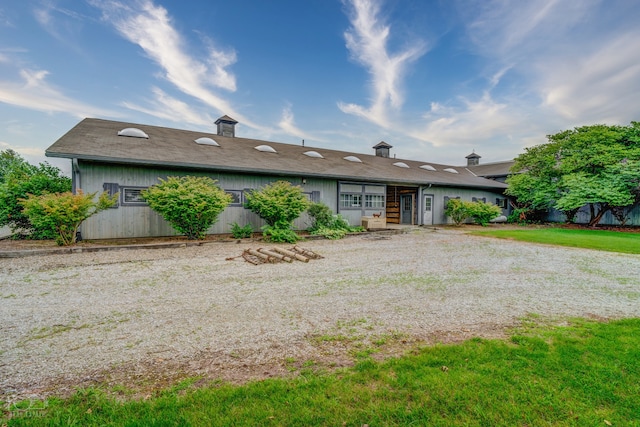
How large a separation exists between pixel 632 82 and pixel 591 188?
515 cm

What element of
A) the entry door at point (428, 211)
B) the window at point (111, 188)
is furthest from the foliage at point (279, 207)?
the entry door at point (428, 211)

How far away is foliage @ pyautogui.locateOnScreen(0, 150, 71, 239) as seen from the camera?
846cm

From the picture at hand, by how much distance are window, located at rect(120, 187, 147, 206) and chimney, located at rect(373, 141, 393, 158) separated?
15.7 m

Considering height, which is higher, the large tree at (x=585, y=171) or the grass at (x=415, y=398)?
the large tree at (x=585, y=171)

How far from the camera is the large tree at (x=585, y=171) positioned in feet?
46.2

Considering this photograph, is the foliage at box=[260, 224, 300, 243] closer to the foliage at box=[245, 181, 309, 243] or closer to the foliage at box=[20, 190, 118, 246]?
the foliage at box=[245, 181, 309, 243]

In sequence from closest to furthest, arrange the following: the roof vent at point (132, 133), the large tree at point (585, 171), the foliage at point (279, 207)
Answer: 1. the foliage at point (279, 207)
2. the roof vent at point (132, 133)
3. the large tree at point (585, 171)

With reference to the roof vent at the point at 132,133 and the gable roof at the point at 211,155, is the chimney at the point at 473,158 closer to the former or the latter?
the gable roof at the point at 211,155

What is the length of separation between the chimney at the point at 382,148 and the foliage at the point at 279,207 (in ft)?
40.2

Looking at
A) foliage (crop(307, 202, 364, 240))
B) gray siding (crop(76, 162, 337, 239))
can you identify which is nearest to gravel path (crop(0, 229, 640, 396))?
gray siding (crop(76, 162, 337, 239))

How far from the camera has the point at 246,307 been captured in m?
3.73

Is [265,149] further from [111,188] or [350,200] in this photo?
[111,188]


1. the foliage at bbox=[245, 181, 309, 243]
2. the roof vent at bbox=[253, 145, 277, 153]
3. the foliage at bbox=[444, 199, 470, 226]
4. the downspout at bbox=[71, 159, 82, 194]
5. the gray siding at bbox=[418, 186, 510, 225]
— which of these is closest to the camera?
the downspout at bbox=[71, 159, 82, 194]

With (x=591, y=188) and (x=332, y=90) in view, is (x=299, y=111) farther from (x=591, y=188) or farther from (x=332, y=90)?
(x=591, y=188)
